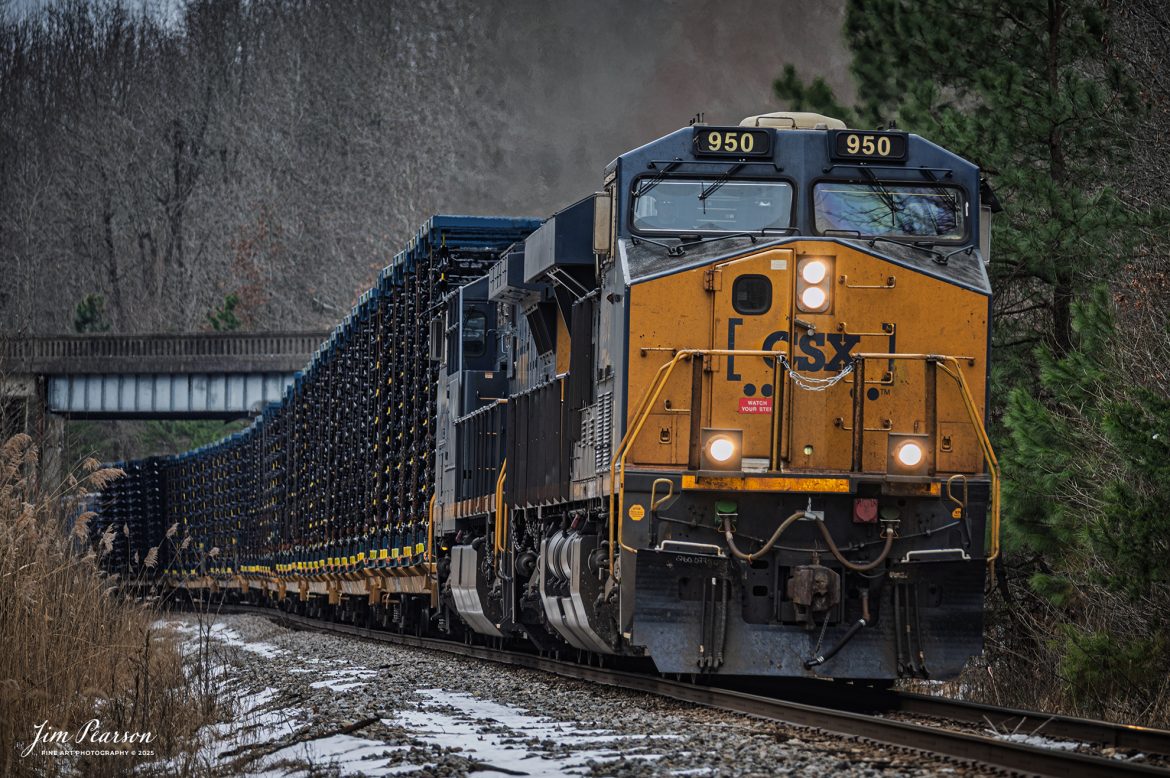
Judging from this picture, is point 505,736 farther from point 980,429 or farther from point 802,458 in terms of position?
point 980,429

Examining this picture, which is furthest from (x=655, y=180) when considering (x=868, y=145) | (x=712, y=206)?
(x=868, y=145)

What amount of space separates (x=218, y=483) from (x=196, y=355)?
1454cm

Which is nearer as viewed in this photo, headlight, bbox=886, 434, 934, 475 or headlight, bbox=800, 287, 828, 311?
headlight, bbox=886, 434, 934, 475

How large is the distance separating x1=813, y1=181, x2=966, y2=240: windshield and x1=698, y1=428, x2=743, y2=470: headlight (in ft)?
5.42

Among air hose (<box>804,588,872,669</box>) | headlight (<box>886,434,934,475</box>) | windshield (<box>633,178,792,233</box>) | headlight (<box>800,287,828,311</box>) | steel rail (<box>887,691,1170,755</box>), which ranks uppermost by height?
windshield (<box>633,178,792,233</box>)

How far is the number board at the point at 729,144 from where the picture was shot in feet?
37.3

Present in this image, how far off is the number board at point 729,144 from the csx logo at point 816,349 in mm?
1393

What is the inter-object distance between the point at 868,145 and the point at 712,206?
1203 mm

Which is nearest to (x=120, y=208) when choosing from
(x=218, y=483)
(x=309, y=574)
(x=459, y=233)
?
(x=218, y=483)

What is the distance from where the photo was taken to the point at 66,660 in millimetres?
10664

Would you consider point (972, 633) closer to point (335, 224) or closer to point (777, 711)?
point (777, 711)

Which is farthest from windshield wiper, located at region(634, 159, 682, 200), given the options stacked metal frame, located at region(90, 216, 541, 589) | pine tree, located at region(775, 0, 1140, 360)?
pine tree, located at region(775, 0, 1140, 360)

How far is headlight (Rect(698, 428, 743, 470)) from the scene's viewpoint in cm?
1077

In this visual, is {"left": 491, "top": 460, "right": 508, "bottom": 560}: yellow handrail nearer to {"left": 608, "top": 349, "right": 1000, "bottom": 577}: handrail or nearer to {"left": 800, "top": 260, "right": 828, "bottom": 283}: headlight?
{"left": 608, "top": 349, "right": 1000, "bottom": 577}: handrail
